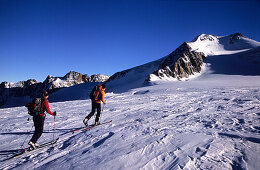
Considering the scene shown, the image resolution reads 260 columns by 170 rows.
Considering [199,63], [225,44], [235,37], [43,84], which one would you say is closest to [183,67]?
[199,63]

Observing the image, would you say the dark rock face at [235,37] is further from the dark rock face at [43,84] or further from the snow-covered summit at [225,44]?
the dark rock face at [43,84]

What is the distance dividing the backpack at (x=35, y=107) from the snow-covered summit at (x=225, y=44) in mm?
78468

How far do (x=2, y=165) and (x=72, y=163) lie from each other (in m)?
2.07

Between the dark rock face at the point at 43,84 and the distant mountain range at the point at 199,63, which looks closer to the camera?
the distant mountain range at the point at 199,63

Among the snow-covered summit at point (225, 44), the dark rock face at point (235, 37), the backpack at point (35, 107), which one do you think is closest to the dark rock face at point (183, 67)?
the snow-covered summit at point (225, 44)

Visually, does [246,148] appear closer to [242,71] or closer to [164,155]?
[164,155]

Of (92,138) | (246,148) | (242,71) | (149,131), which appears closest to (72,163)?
(92,138)

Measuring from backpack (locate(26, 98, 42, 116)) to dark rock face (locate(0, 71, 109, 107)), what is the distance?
133750 millimetres

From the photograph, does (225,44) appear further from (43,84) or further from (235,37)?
(43,84)

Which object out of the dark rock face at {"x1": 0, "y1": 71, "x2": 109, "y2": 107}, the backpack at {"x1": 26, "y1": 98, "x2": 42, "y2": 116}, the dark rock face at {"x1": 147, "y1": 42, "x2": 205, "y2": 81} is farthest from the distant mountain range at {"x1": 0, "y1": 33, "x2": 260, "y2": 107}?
the dark rock face at {"x1": 0, "y1": 71, "x2": 109, "y2": 107}

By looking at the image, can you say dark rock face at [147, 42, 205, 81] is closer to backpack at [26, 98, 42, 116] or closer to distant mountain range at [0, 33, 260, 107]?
distant mountain range at [0, 33, 260, 107]

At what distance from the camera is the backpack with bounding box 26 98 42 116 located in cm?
386

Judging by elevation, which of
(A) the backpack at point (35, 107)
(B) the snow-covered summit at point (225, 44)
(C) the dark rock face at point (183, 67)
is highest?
(B) the snow-covered summit at point (225, 44)

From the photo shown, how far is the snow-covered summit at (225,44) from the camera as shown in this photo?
7175cm
